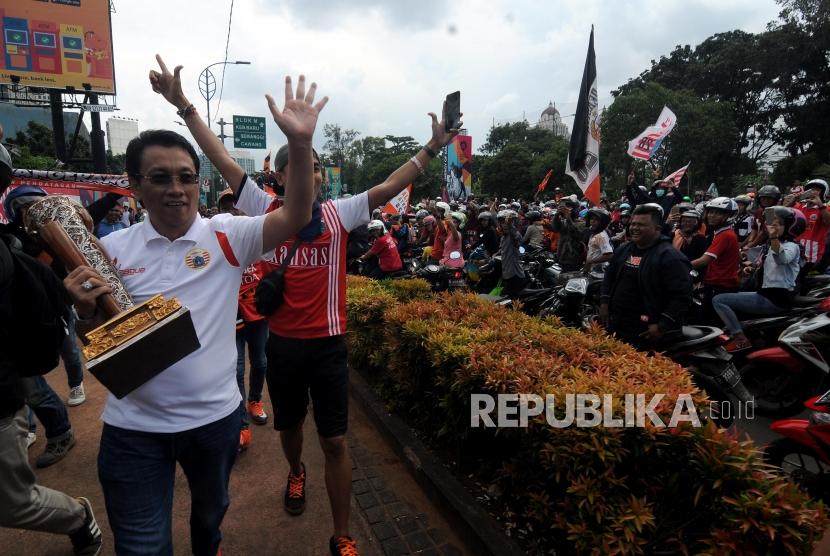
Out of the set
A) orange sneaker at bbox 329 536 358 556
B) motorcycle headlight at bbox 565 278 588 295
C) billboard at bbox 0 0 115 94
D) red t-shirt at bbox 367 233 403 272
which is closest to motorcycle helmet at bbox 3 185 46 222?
orange sneaker at bbox 329 536 358 556

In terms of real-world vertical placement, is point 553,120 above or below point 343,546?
above

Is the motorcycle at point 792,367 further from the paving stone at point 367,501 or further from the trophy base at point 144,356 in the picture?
the trophy base at point 144,356

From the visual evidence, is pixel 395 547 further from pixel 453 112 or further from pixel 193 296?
pixel 453 112

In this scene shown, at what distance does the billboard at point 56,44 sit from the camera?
2131cm

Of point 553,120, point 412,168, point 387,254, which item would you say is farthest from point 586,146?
point 553,120

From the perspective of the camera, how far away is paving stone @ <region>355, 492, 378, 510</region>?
2984mm

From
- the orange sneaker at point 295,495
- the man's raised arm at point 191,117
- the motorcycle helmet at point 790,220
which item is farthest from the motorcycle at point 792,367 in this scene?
the man's raised arm at point 191,117

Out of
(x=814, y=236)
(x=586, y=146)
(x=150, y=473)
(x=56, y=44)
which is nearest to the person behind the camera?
(x=150, y=473)

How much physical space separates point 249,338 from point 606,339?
263 centimetres

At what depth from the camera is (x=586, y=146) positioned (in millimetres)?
6402

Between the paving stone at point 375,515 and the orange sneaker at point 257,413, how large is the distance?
1510mm

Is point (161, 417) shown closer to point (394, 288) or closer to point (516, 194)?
point (394, 288)

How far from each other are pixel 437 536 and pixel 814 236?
19.4 feet

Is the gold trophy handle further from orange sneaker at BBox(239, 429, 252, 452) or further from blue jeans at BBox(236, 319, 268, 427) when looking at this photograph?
orange sneaker at BBox(239, 429, 252, 452)
